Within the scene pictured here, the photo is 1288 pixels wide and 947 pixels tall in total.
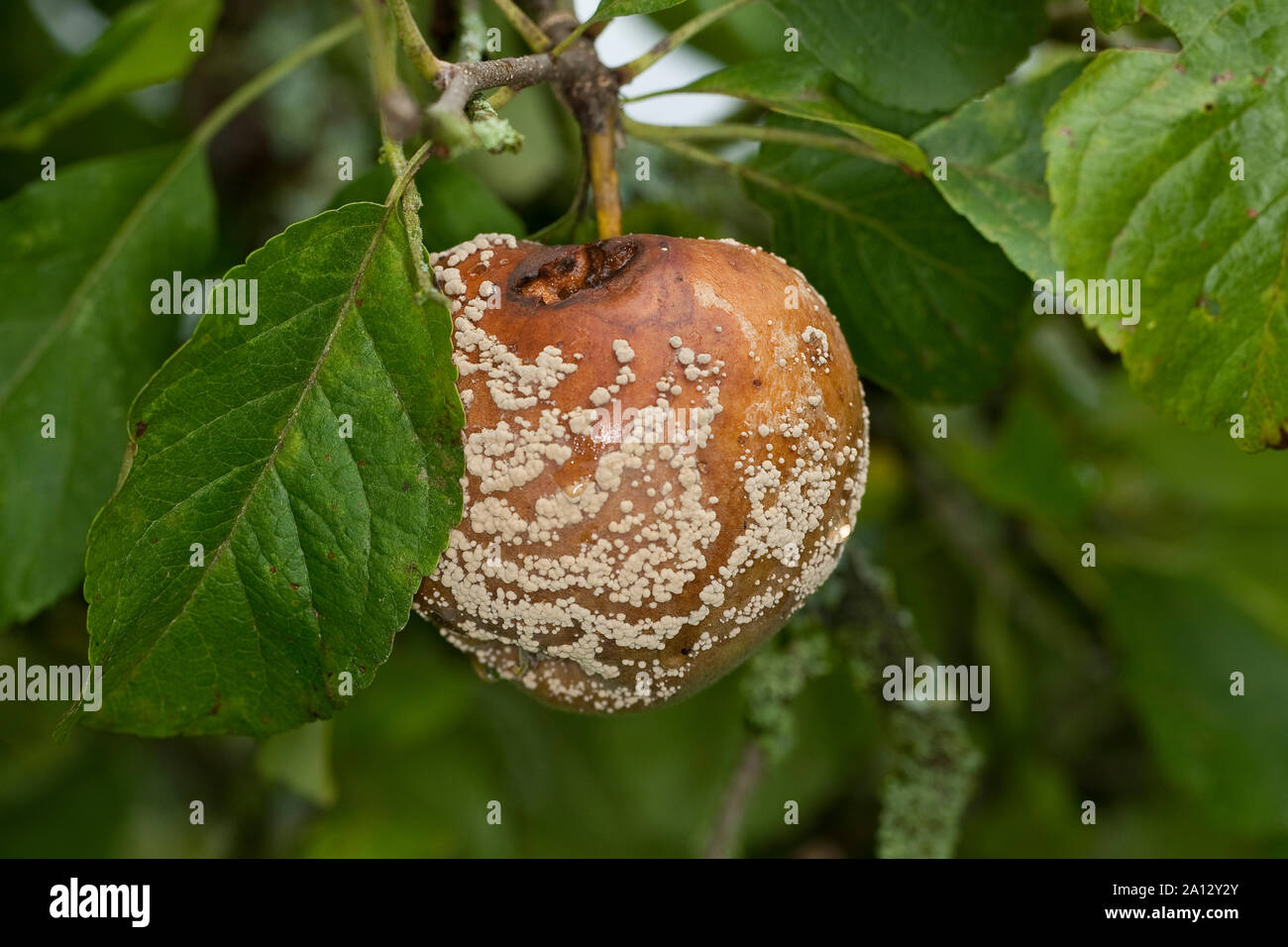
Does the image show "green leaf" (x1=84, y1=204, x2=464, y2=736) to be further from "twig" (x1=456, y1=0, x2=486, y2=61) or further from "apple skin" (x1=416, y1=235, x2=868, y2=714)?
"twig" (x1=456, y1=0, x2=486, y2=61)

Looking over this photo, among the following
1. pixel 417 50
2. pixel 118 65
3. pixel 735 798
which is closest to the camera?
pixel 417 50

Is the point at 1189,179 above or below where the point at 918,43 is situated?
below

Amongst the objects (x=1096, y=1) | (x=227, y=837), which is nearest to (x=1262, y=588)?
(x=1096, y=1)

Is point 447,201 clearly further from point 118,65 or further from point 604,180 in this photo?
point 118,65

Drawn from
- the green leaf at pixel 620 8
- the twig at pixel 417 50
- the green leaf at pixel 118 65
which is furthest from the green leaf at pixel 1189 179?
the green leaf at pixel 118 65

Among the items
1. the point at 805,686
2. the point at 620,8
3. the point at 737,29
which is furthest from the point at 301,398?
the point at 805,686

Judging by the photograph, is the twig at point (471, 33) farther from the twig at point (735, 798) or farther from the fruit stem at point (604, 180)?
the twig at point (735, 798)

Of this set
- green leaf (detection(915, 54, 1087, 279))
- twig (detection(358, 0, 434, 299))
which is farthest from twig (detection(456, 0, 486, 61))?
green leaf (detection(915, 54, 1087, 279))
